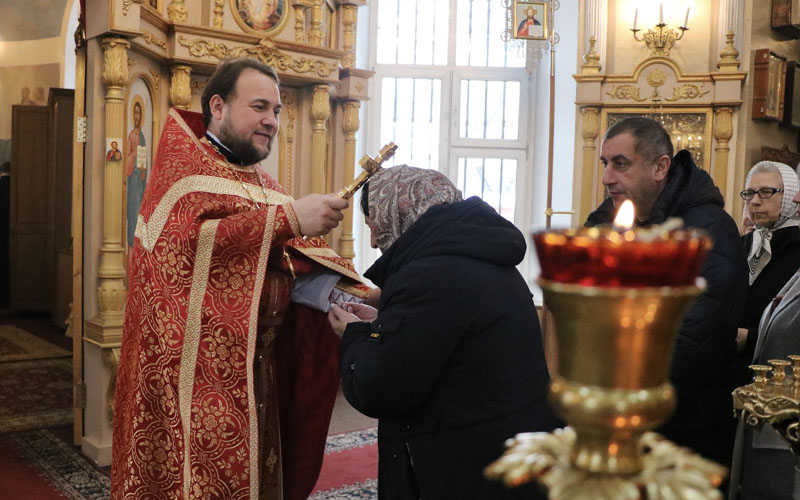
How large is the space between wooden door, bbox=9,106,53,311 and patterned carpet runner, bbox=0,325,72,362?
4.16 feet

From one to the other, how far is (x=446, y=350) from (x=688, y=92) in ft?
21.5

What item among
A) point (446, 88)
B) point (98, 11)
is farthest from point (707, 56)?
point (98, 11)

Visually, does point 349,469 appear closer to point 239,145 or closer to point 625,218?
point 239,145

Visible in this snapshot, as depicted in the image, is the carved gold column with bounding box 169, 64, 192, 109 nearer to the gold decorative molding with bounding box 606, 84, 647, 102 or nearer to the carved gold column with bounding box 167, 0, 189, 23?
the carved gold column with bounding box 167, 0, 189, 23

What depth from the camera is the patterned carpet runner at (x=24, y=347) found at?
25.2 feet

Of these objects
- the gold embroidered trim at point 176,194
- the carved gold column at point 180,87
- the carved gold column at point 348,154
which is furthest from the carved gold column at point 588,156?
the gold embroidered trim at point 176,194

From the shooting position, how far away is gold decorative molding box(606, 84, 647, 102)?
777cm

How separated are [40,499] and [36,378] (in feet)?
9.99

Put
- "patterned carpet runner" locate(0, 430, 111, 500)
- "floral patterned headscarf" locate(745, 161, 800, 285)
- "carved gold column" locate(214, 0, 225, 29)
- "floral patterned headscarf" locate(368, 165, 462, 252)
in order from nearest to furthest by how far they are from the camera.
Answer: "floral patterned headscarf" locate(368, 165, 462, 252), "floral patterned headscarf" locate(745, 161, 800, 285), "patterned carpet runner" locate(0, 430, 111, 500), "carved gold column" locate(214, 0, 225, 29)

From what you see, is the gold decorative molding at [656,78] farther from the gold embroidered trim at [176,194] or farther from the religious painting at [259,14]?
the gold embroidered trim at [176,194]

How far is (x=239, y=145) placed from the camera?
2.76 meters

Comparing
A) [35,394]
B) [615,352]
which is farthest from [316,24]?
[615,352]

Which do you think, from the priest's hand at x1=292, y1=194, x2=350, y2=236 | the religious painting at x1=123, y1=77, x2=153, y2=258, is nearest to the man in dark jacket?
the priest's hand at x1=292, y1=194, x2=350, y2=236

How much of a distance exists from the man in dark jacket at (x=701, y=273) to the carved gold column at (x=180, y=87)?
339cm
